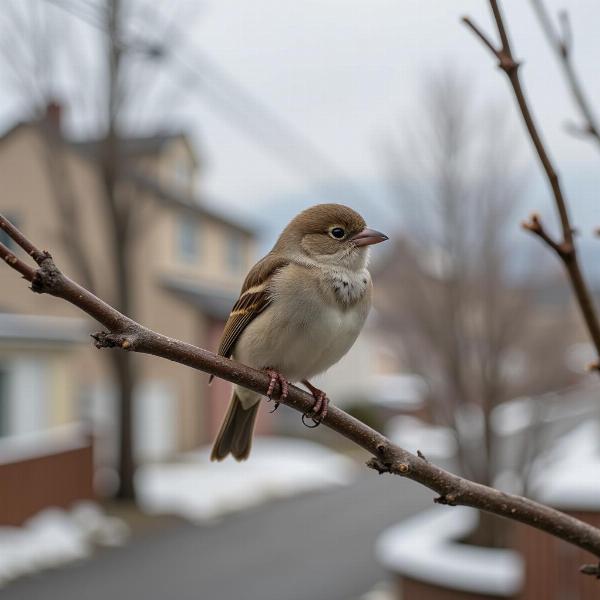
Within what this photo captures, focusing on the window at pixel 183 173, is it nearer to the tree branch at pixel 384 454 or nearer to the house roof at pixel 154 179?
the house roof at pixel 154 179

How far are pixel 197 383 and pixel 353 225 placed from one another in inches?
538

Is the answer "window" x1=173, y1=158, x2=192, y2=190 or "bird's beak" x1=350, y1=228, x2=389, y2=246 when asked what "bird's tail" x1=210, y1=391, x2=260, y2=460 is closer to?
"bird's beak" x1=350, y1=228, x2=389, y2=246

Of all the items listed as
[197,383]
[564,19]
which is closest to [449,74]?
[564,19]

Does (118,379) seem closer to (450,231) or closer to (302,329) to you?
(450,231)

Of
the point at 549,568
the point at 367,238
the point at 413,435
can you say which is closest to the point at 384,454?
the point at 367,238

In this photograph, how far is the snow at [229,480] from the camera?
1114cm

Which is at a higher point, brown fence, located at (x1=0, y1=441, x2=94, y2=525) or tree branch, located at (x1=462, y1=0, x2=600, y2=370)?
tree branch, located at (x1=462, y1=0, x2=600, y2=370)

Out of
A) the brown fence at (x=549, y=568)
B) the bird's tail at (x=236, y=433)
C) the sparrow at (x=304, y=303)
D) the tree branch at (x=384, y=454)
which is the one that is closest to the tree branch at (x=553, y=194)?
the tree branch at (x=384, y=454)

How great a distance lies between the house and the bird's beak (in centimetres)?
462

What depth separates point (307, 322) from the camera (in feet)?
5.61

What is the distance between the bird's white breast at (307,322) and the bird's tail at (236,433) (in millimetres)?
257

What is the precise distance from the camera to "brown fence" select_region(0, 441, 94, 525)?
9.33 metres

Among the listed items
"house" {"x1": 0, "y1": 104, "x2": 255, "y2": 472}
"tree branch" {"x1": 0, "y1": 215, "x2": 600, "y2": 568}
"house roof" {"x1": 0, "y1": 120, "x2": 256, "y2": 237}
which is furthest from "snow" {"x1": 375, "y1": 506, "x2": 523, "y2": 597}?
"house roof" {"x1": 0, "y1": 120, "x2": 256, "y2": 237}

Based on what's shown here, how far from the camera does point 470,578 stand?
5.70 meters
